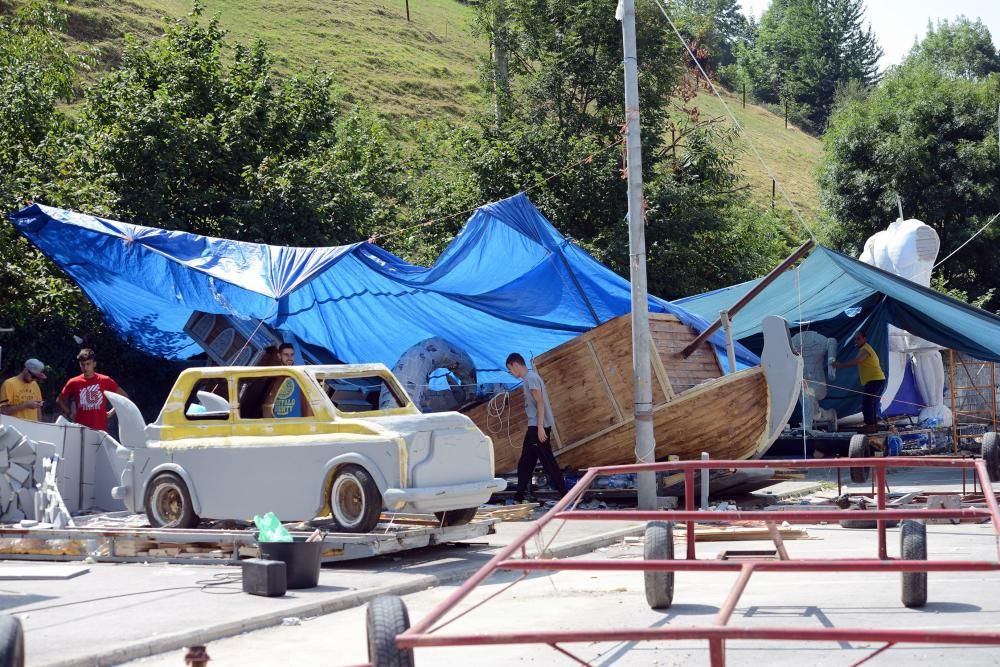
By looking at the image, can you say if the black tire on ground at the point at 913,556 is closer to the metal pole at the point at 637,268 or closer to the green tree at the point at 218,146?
the metal pole at the point at 637,268

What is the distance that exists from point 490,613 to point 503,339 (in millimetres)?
10675

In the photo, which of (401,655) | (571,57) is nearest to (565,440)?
(401,655)

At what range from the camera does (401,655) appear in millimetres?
4617

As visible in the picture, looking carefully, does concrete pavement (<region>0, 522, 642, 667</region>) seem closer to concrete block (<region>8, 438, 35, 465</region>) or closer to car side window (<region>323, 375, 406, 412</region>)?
concrete block (<region>8, 438, 35, 465</region>)

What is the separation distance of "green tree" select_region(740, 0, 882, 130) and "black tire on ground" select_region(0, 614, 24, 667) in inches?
4273

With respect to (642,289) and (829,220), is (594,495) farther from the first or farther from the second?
(829,220)

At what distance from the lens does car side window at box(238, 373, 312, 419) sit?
12.0 m

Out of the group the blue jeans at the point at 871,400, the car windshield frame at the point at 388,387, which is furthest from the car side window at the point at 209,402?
the blue jeans at the point at 871,400

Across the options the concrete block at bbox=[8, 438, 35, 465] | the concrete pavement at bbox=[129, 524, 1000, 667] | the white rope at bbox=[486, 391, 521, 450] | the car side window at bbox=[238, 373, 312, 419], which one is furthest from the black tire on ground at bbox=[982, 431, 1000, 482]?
the concrete block at bbox=[8, 438, 35, 465]

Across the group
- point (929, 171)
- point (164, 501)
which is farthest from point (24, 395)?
point (929, 171)

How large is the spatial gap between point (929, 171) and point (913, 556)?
108 feet

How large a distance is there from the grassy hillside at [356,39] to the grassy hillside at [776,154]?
59.5 feet

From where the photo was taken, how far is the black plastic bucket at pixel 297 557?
925 centimetres

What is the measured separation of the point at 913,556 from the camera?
26.9 feet
